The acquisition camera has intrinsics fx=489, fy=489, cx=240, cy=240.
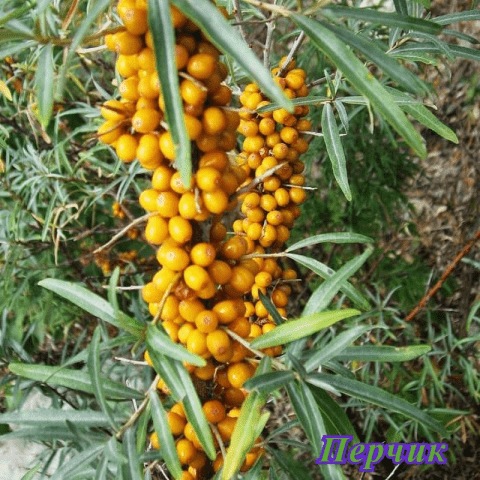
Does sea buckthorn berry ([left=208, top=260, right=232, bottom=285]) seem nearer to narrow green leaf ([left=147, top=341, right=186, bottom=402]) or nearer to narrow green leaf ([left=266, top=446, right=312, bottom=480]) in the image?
narrow green leaf ([left=147, top=341, right=186, bottom=402])

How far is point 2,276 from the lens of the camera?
5.60 feet

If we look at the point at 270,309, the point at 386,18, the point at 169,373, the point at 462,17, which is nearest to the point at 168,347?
the point at 169,373

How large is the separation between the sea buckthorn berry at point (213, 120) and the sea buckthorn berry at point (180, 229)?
0.12 metres

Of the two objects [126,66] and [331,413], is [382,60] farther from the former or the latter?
[331,413]

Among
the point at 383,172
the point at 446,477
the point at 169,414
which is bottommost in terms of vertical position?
the point at 446,477

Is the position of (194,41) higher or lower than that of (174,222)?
higher

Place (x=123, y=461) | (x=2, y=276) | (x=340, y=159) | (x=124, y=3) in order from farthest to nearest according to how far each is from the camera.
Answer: (x=2, y=276) → (x=340, y=159) → (x=123, y=461) → (x=124, y=3)

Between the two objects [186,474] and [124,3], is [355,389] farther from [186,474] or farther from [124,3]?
[124,3]

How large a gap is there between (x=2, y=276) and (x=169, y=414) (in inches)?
46.9

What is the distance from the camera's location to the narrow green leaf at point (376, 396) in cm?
67

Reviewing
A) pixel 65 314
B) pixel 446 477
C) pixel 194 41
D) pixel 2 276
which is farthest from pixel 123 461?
pixel 446 477

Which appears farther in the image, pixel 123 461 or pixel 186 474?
pixel 186 474

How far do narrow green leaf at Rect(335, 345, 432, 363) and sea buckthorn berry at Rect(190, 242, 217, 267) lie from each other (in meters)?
0.26

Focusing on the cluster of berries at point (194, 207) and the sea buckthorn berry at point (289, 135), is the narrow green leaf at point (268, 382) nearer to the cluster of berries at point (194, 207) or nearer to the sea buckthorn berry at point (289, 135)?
the cluster of berries at point (194, 207)
